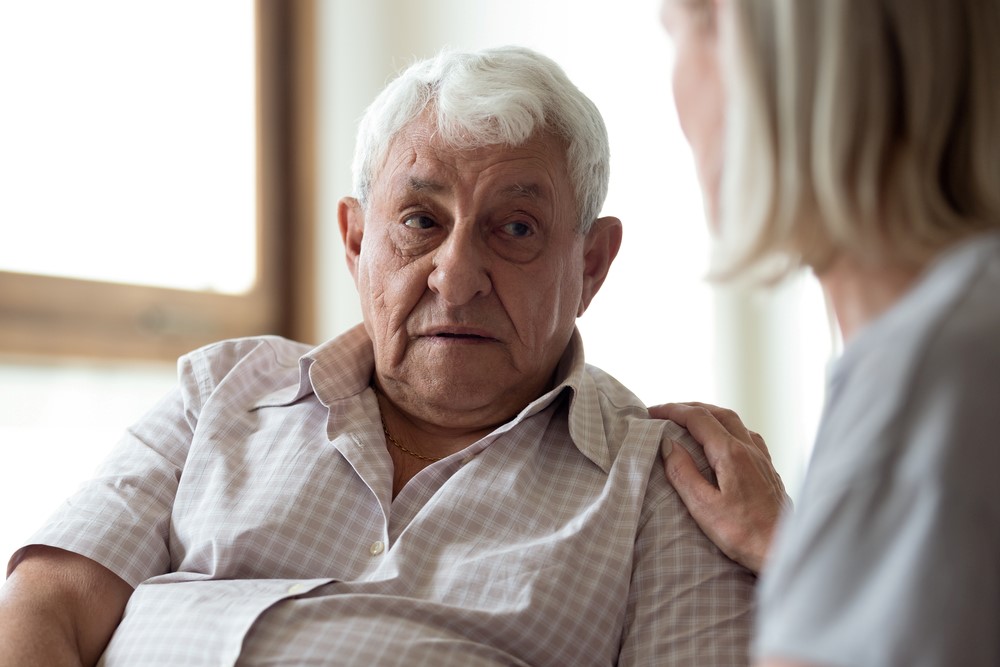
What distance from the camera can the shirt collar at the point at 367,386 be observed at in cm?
162

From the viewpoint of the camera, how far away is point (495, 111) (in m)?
Result: 1.64

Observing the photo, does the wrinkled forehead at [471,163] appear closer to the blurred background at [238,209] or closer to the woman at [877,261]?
the woman at [877,261]

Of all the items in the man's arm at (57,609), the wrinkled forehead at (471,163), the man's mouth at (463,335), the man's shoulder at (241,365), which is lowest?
the man's arm at (57,609)

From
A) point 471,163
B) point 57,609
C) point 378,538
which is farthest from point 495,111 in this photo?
point 57,609

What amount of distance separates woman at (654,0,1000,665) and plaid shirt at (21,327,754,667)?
59cm

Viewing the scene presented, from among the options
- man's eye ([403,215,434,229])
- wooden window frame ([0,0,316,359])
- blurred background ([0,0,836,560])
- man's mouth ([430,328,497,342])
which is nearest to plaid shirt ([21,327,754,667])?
man's mouth ([430,328,497,342])

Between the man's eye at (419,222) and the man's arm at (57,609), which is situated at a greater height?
the man's eye at (419,222)

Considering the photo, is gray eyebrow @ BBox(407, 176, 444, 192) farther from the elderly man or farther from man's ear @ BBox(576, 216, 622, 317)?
man's ear @ BBox(576, 216, 622, 317)

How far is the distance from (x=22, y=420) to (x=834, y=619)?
2259 millimetres

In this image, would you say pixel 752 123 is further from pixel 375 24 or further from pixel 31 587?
pixel 375 24

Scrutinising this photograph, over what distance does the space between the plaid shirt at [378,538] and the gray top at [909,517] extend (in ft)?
2.32

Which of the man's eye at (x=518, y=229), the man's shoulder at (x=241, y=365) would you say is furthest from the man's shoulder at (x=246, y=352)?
the man's eye at (x=518, y=229)

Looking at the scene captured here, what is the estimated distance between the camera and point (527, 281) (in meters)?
1.69

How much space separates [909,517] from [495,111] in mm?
1127
